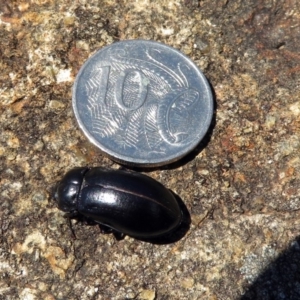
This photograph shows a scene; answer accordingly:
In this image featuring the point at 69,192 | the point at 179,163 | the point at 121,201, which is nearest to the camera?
the point at 121,201

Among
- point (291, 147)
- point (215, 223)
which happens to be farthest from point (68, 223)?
point (291, 147)

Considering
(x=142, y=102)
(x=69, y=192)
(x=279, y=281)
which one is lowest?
(x=279, y=281)

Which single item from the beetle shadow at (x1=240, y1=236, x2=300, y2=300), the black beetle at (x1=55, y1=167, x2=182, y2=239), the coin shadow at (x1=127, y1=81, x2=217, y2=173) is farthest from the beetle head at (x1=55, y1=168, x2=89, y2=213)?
the beetle shadow at (x1=240, y1=236, x2=300, y2=300)

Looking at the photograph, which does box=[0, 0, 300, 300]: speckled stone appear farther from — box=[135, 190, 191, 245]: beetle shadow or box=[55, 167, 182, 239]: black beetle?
box=[55, 167, 182, 239]: black beetle

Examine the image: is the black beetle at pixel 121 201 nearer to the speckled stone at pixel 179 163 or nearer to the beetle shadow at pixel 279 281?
the speckled stone at pixel 179 163

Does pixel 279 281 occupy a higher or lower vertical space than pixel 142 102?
lower

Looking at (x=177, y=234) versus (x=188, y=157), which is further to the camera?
(x=188, y=157)

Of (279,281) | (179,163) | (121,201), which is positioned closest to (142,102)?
(179,163)

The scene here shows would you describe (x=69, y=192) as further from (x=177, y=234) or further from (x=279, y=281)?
(x=279, y=281)
